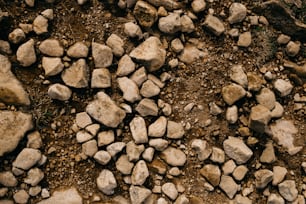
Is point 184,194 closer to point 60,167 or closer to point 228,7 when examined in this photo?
point 60,167

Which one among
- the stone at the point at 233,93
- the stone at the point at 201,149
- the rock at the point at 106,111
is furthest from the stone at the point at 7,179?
the stone at the point at 233,93

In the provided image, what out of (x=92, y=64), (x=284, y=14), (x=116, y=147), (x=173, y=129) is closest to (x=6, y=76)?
(x=92, y=64)

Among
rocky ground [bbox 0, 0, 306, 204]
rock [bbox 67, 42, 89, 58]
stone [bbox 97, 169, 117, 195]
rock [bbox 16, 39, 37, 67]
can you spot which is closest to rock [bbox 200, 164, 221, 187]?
rocky ground [bbox 0, 0, 306, 204]

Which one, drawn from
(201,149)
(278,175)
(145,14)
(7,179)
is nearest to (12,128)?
(7,179)

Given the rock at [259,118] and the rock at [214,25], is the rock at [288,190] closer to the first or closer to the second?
the rock at [259,118]

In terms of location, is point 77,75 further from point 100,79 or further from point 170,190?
point 170,190

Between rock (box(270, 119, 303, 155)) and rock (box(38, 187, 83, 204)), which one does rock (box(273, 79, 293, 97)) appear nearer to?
rock (box(270, 119, 303, 155))
